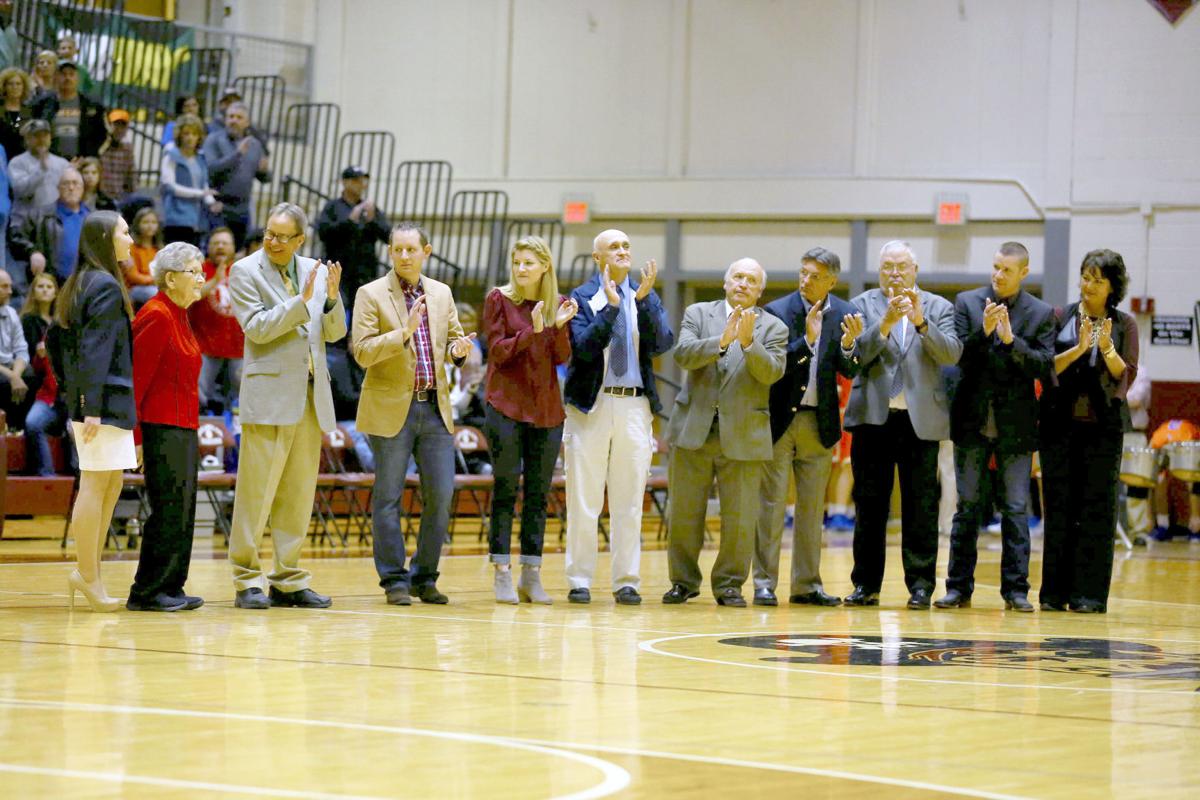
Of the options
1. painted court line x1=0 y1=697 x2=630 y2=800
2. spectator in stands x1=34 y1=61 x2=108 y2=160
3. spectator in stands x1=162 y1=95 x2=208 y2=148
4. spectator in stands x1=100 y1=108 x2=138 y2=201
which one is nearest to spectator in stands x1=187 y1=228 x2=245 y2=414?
spectator in stands x1=100 y1=108 x2=138 y2=201

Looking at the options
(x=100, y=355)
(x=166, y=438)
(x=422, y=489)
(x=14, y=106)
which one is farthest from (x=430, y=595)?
(x=14, y=106)

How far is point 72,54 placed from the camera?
14984 mm

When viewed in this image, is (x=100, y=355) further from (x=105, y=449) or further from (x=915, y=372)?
(x=915, y=372)

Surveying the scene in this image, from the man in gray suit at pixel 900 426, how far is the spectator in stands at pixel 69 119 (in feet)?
26.2

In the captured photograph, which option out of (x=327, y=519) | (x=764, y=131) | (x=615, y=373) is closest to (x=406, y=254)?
(x=615, y=373)

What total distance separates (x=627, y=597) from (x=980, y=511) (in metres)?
1.76

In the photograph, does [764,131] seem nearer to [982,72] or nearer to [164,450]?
[982,72]

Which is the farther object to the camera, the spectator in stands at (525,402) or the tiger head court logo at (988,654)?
the spectator in stands at (525,402)

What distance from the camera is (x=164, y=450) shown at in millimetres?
6973

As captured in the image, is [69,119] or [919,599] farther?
[69,119]

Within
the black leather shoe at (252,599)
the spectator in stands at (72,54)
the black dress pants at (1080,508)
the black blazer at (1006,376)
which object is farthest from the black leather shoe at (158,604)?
the spectator in stands at (72,54)

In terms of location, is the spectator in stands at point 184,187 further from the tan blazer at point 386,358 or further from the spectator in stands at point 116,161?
the tan blazer at point 386,358

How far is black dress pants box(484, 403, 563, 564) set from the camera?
25.5ft

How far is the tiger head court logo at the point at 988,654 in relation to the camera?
583 centimetres
